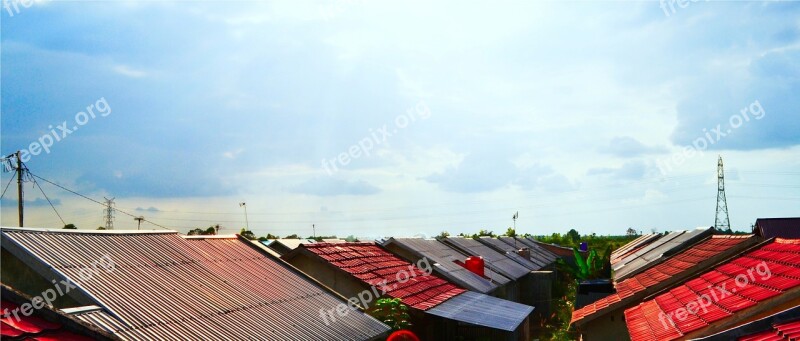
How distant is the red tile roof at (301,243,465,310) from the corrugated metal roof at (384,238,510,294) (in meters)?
0.94

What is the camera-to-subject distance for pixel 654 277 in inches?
731

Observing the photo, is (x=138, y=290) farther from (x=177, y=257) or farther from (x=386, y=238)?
(x=386, y=238)

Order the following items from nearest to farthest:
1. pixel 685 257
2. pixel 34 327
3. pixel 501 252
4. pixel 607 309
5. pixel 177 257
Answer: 1. pixel 34 327
2. pixel 177 257
3. pixel 607 309
4. pixel 685 257
5. pixel 501 252

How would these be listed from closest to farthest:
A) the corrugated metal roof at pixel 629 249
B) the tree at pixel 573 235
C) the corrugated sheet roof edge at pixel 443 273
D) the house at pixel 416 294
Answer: the house at pixel 416 294 < the corrugated sheet roof edge at pixel 443 273 < the corrugated metal roof at pixel 629 249 < the tree at pixel 573 235

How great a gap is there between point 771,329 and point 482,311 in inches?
499

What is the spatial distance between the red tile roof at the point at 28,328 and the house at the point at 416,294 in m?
10.5

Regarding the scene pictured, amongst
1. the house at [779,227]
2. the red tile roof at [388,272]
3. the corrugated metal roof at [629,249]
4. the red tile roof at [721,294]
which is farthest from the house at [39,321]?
the corrugated metal roof at [629,249]

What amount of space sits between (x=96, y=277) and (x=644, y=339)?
8976 millimetres

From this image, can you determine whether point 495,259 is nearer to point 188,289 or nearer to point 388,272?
point 388,272

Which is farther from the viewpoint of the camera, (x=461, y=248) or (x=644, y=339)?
(x=461, y=248)

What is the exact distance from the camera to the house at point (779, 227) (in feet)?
107

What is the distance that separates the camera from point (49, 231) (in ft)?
36.6

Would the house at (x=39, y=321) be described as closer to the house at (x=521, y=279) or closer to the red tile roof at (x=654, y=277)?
the red tile roof at (x=654, y=277)

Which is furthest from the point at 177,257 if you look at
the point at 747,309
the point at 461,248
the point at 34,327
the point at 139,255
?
the point at 461,248
